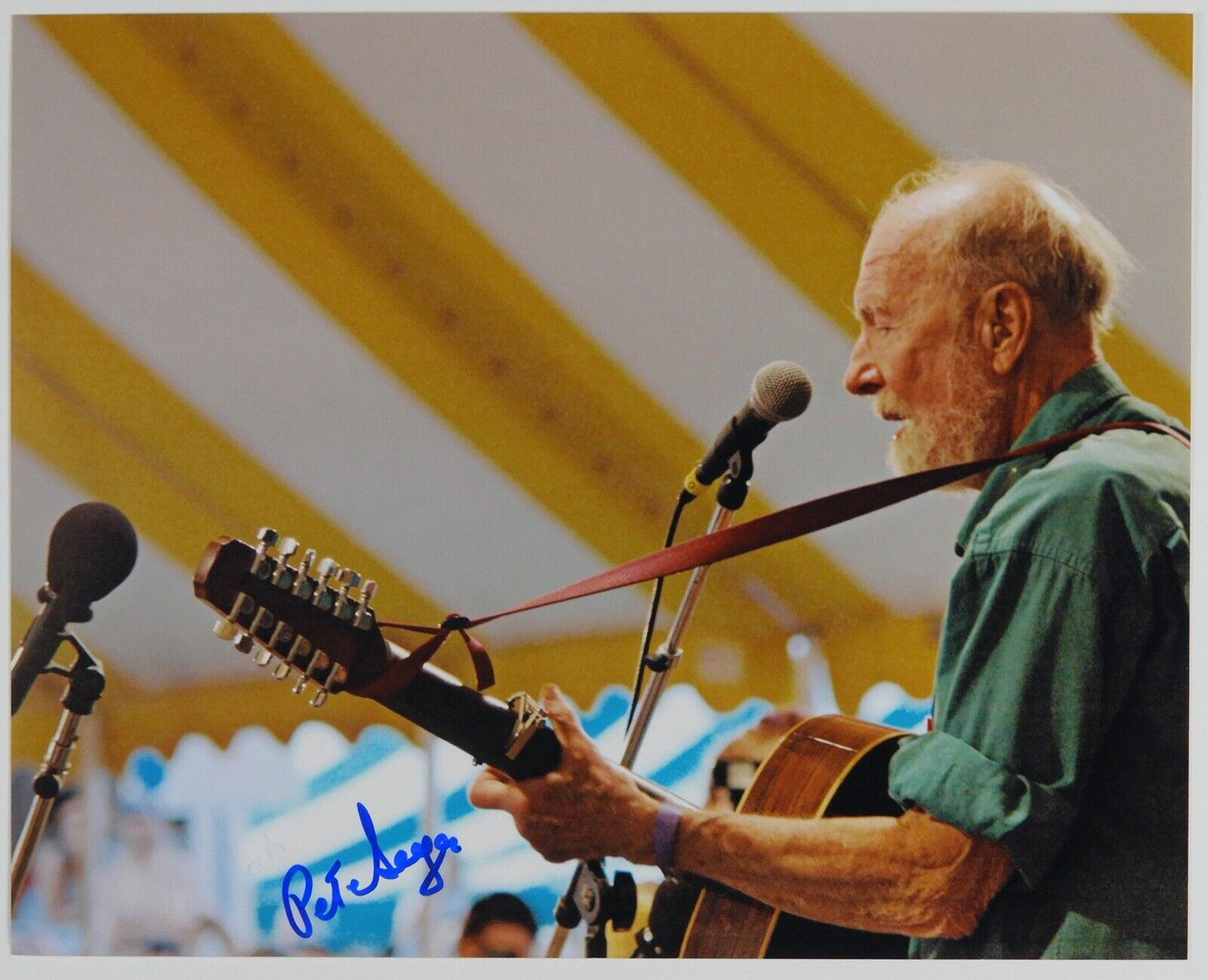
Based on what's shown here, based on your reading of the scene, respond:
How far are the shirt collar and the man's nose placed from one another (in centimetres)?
21

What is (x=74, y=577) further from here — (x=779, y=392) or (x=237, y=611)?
(x=779, y=392)

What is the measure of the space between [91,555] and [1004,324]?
1250 mm

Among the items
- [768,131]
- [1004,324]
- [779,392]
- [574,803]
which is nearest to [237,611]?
[574,803]

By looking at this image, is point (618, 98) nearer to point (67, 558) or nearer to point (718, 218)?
point (718, 218)

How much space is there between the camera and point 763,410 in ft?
5.51

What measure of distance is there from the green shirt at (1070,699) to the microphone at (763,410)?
1.03 ft

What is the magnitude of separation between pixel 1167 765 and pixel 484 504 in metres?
1.10

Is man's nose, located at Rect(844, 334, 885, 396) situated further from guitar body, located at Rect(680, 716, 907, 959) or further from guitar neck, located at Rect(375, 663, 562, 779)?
guitar neck, located at Rect(375, 663, 562, 779)

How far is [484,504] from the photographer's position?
212cm

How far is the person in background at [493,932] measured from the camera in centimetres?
201

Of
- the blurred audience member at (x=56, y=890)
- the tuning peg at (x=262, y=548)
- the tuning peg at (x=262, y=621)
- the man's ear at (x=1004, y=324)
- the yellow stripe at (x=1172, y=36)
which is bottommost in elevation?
the blurred audience member at (x=56, y=890)

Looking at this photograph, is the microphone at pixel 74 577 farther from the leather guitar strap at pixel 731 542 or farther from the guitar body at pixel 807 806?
the guitar body at pixel 807 806

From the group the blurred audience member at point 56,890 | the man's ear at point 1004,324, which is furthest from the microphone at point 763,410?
the blurred audience member at point 56,890
